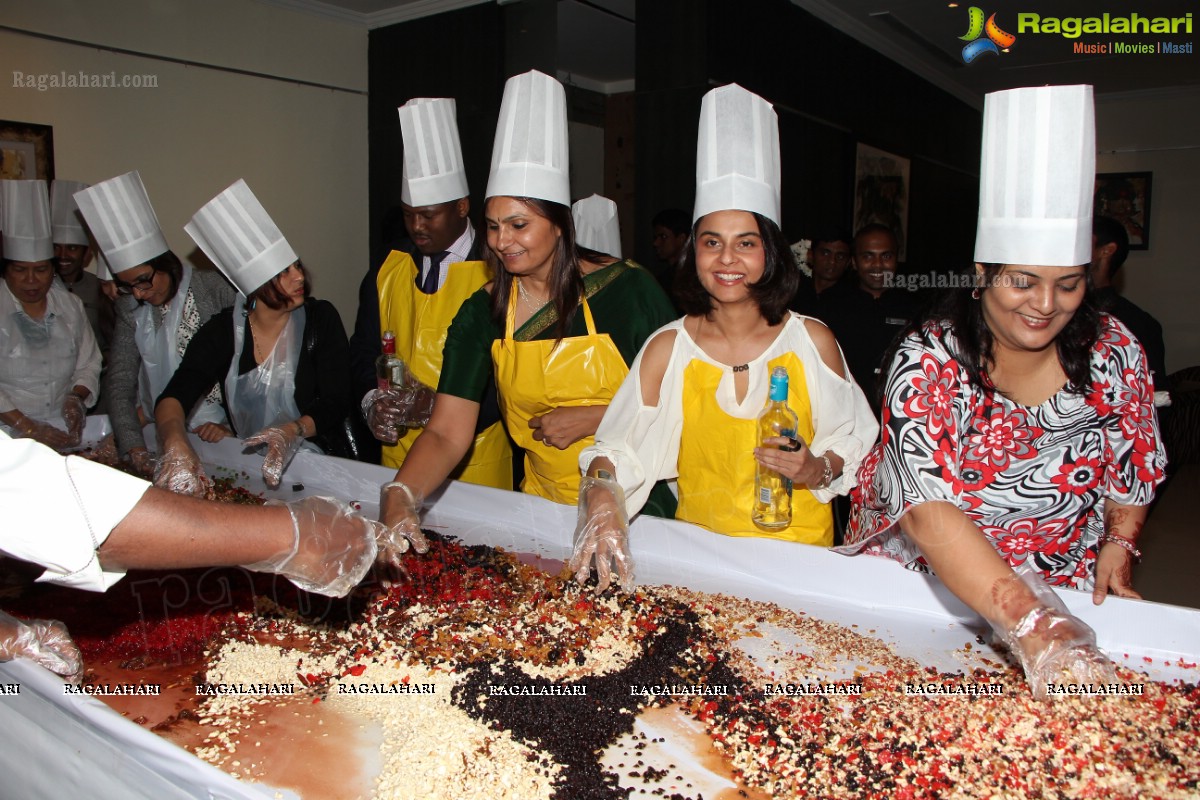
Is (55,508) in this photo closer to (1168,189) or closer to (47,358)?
(47,358)

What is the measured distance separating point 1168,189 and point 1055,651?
26.1 ft

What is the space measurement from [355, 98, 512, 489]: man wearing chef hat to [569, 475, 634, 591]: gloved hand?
0.84 meters

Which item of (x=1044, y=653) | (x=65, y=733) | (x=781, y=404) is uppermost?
(x=781, y=404)

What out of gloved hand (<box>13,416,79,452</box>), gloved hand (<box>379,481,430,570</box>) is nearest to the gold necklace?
gloved hand (<box>379,481,430,570</box>)

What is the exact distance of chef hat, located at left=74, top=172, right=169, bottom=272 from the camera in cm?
287

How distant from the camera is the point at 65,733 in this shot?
44.0 inches

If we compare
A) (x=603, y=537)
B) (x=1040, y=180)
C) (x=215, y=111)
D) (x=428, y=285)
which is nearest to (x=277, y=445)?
(x=428, y=285)

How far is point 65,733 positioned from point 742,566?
1155 millimetres

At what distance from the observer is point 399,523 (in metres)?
1.74

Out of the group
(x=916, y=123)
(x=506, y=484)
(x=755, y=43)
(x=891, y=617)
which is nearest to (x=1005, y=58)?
(x=916, y=123)

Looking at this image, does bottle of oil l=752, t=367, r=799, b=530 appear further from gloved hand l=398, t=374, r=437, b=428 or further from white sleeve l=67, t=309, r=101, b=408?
white sleeve l=67, t=309, r=101, b=408

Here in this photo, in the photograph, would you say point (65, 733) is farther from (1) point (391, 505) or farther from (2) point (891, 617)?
(2) point (891, 617)

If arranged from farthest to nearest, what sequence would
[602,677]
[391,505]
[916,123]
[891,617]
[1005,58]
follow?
[916,123] < [1005,58] < [391,505] < [891,617] < [602,677]

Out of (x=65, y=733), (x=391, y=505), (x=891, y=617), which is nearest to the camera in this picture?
Result: (x=65, y=733)
